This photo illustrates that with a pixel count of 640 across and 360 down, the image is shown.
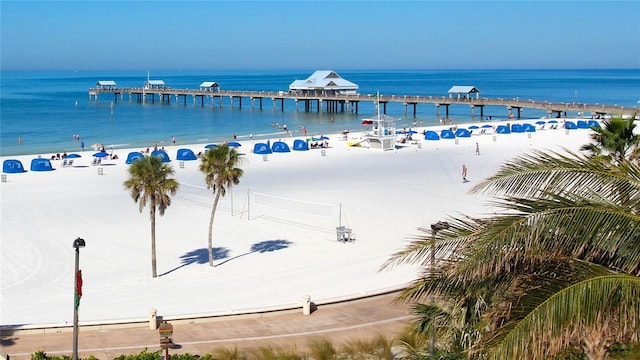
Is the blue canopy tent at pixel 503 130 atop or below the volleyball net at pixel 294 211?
atop

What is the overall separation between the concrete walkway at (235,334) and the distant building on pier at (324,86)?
7662 cm

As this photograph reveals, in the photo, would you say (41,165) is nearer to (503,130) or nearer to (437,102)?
(503,130)

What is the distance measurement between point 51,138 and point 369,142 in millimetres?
32870

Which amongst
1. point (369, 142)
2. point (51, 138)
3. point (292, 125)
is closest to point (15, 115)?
point (51, 138)

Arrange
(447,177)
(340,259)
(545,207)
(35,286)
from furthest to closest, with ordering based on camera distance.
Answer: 1. (447,177)
2. (340,259)
3. (35,286)
4. (545,207)

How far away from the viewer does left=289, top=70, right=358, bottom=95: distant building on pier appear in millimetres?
91875

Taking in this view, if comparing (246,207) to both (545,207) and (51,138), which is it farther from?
(51,138)

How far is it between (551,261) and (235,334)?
8879 millimetres

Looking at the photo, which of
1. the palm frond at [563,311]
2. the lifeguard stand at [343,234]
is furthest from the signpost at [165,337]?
the lifeguard stand at [343,234]

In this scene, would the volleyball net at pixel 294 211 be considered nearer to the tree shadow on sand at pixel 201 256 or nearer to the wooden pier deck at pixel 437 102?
the tree shadow on sand at pixel 201 256

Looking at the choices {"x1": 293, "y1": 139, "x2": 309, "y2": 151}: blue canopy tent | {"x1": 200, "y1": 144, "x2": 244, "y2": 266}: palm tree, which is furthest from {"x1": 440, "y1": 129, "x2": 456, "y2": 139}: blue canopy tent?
{"x1": 200, "y1": 144, "x2": 244, "y2": 266}: palm tree

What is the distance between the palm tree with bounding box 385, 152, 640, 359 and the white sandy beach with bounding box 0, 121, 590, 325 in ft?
25.6

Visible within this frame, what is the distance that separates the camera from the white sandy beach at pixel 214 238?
18344 mm

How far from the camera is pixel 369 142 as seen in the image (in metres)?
47.5
